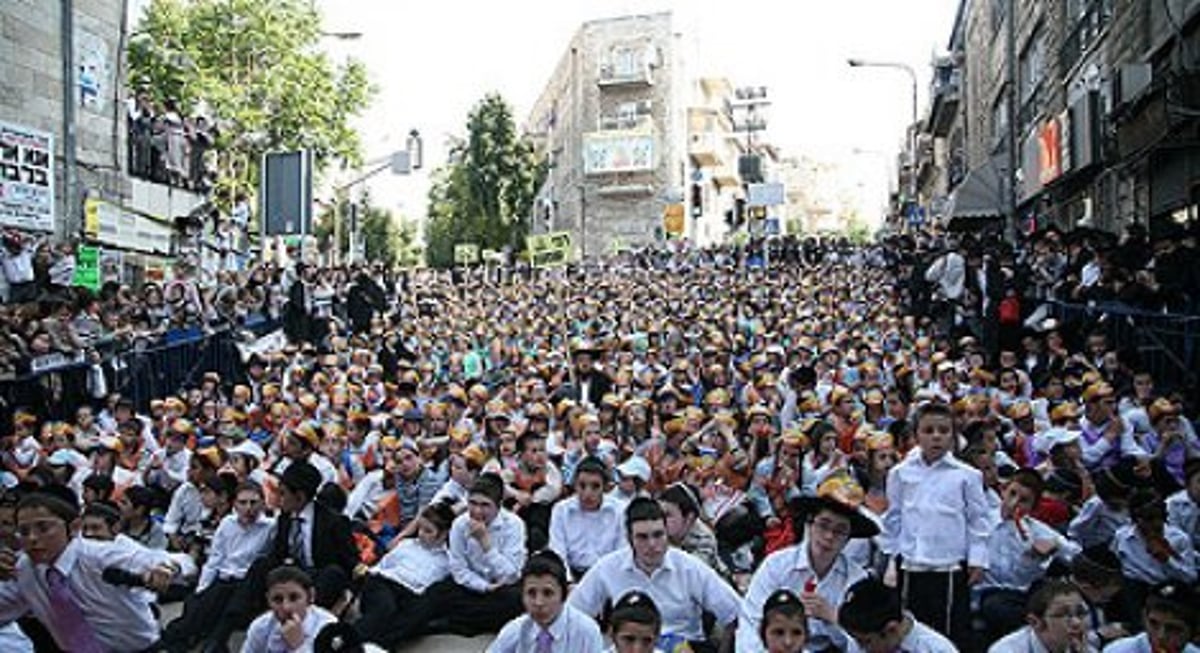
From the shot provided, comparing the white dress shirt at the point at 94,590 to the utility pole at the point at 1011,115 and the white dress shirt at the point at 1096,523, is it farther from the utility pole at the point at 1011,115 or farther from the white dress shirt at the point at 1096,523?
the utility pole at the point at 1011,115

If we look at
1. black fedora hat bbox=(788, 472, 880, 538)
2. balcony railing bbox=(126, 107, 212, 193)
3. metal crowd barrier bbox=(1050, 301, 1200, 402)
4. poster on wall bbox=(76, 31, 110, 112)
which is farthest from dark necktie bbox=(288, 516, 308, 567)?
balcony railing bbox=(126, 107, 212, 193)

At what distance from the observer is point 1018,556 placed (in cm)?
752

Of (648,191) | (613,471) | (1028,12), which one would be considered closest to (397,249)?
(648,191)

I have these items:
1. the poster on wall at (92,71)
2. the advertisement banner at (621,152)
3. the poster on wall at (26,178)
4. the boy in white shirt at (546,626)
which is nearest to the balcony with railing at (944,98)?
the advertisement banner at (621,152)

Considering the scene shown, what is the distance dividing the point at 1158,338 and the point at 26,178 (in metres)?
17.3

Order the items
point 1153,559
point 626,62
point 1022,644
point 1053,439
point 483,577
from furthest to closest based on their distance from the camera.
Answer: point 626,62, point 1053,439, point 483,577, point 1153,559, point 1022,644

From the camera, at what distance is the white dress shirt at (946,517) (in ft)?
22.0

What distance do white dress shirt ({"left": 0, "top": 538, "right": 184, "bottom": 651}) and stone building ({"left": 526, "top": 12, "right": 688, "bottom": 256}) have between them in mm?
62359

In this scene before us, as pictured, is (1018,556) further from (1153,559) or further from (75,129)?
(75,129)

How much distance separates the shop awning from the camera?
84.4ft

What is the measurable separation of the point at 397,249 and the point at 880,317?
59.3 meters

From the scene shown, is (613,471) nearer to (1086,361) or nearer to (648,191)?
(1086,361)

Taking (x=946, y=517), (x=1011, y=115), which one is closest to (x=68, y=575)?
(x=946, y=517)

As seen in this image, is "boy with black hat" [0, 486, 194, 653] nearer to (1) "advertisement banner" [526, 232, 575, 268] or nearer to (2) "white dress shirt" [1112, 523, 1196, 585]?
(2) "white dress shirt" [1112, 523, 1196, 585]
